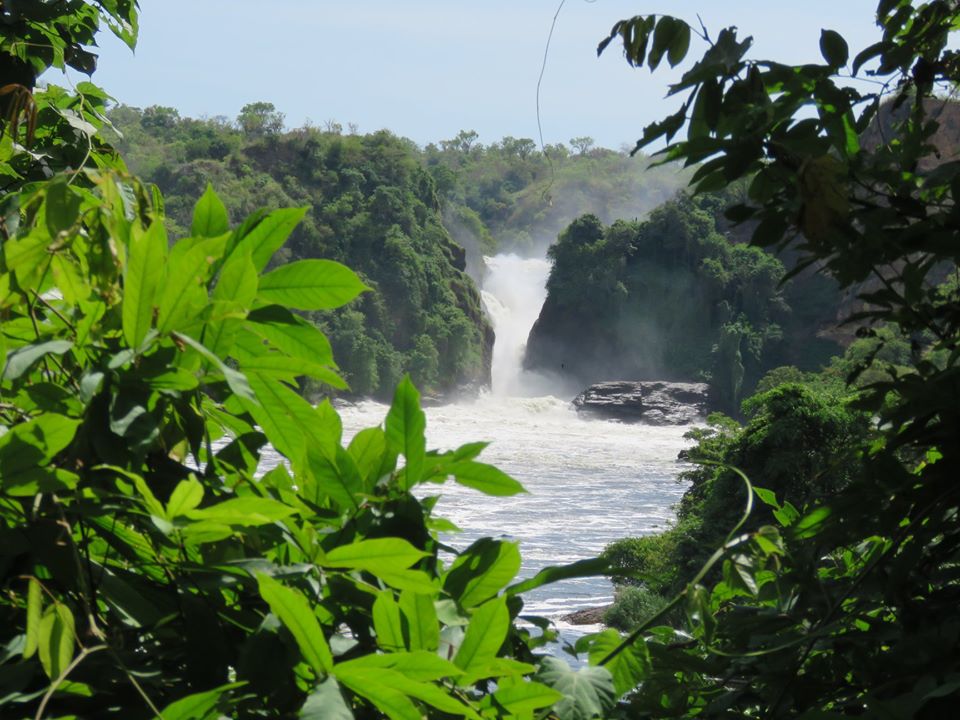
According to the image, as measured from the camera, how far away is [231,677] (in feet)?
1.29

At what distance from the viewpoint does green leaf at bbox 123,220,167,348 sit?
37cm

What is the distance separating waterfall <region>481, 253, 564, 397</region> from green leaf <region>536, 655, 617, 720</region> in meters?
30.3

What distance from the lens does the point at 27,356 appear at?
0.35m

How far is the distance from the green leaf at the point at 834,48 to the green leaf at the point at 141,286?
0.62m

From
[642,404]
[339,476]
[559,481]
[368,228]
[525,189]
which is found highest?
[525,189]

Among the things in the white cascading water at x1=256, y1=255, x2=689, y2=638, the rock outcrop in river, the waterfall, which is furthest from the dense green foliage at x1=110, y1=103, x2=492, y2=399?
the rock outcrop in river

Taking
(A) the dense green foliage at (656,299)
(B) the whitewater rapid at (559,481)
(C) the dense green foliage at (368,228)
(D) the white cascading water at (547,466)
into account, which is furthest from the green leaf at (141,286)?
(A) the dense green foliage at (656,299)

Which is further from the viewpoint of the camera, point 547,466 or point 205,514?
point 547,466

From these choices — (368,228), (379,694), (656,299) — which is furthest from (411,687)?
(368,228)

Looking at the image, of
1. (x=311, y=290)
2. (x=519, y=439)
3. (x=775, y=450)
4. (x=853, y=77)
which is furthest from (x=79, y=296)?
(x=519, y=439)

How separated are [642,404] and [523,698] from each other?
87.5 feet

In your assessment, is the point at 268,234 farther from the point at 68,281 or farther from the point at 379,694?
the point at 379,694

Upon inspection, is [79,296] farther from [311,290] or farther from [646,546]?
[646,546]

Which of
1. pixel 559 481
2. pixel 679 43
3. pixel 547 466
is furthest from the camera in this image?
pixel 547 466
